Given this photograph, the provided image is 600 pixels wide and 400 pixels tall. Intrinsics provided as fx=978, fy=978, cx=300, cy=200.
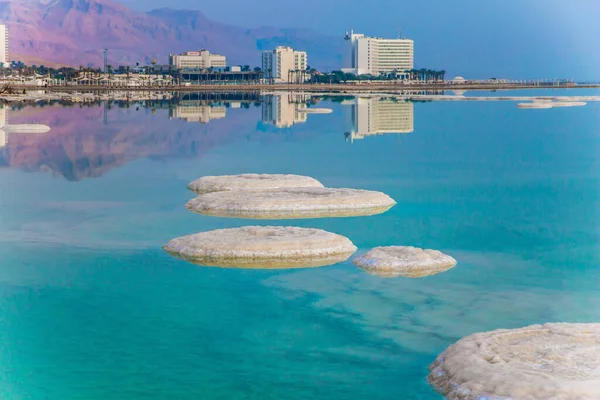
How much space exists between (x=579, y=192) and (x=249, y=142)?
95.0ft

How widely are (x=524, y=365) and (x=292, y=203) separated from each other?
695 inches

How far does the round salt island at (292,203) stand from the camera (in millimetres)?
32406

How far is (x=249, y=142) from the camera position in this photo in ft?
218

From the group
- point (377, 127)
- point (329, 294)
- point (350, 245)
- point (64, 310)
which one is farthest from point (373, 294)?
point (377, 127)

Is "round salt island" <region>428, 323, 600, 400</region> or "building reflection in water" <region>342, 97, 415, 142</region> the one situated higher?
"building reflection in water" <region>342, 97, 415, 142</region>

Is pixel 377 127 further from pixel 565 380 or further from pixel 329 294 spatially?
pixel 565 380

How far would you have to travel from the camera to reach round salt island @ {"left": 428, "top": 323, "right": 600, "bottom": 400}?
14.9 meters

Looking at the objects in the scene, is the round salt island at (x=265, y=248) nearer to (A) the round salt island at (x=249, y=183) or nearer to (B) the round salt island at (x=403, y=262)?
(B) the round salt island at (x=403, y=262)

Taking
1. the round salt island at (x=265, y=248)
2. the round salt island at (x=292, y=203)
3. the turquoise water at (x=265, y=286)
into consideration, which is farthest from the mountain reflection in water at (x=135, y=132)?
the round salt island at (x=265, y=248)

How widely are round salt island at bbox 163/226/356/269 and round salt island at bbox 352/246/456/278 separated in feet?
3.15

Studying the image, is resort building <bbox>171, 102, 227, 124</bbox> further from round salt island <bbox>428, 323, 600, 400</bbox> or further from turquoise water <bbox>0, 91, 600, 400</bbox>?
round salt island <bbox>428, 323, 600, 400</bbox>

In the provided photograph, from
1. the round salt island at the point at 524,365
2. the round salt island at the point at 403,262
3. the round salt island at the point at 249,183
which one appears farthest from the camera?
the round salt island at the point at 249,183

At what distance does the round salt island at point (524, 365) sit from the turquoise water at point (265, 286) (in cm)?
63

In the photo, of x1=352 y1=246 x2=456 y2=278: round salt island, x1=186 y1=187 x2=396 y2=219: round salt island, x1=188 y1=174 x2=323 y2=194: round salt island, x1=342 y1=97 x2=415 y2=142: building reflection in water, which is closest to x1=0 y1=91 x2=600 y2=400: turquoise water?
x1=352 y1=246 x2=456 y2=278: round salt island
